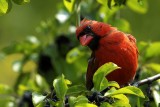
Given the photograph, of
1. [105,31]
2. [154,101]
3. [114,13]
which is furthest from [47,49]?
[154,101]

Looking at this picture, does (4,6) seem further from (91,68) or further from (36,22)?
(36,22)

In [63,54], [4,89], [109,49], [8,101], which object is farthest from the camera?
[63,54]

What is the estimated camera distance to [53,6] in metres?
9.02

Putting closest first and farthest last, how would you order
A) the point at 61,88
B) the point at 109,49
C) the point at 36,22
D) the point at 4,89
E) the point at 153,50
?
the point at 61,88
the point at 109,49
the point at 4,89
the point at 153,50
the point at 36,22

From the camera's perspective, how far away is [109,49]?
532 cm

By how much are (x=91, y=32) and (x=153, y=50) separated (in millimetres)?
1027

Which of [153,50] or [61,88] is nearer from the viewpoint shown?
[61,88]

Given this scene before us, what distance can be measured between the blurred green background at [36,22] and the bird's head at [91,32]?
2.93 m

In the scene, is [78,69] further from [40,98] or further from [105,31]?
[40,98]

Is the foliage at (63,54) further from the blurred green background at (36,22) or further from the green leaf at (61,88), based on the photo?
Result: the blurred green background at (36,22)

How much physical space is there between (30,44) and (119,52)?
1697mm

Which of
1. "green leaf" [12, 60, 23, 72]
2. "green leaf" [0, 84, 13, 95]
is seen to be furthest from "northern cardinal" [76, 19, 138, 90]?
"green leaf" [12, 60, 23, 72]

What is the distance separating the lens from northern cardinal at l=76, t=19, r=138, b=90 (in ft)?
17.2

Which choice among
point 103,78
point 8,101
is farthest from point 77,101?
point 8,101
